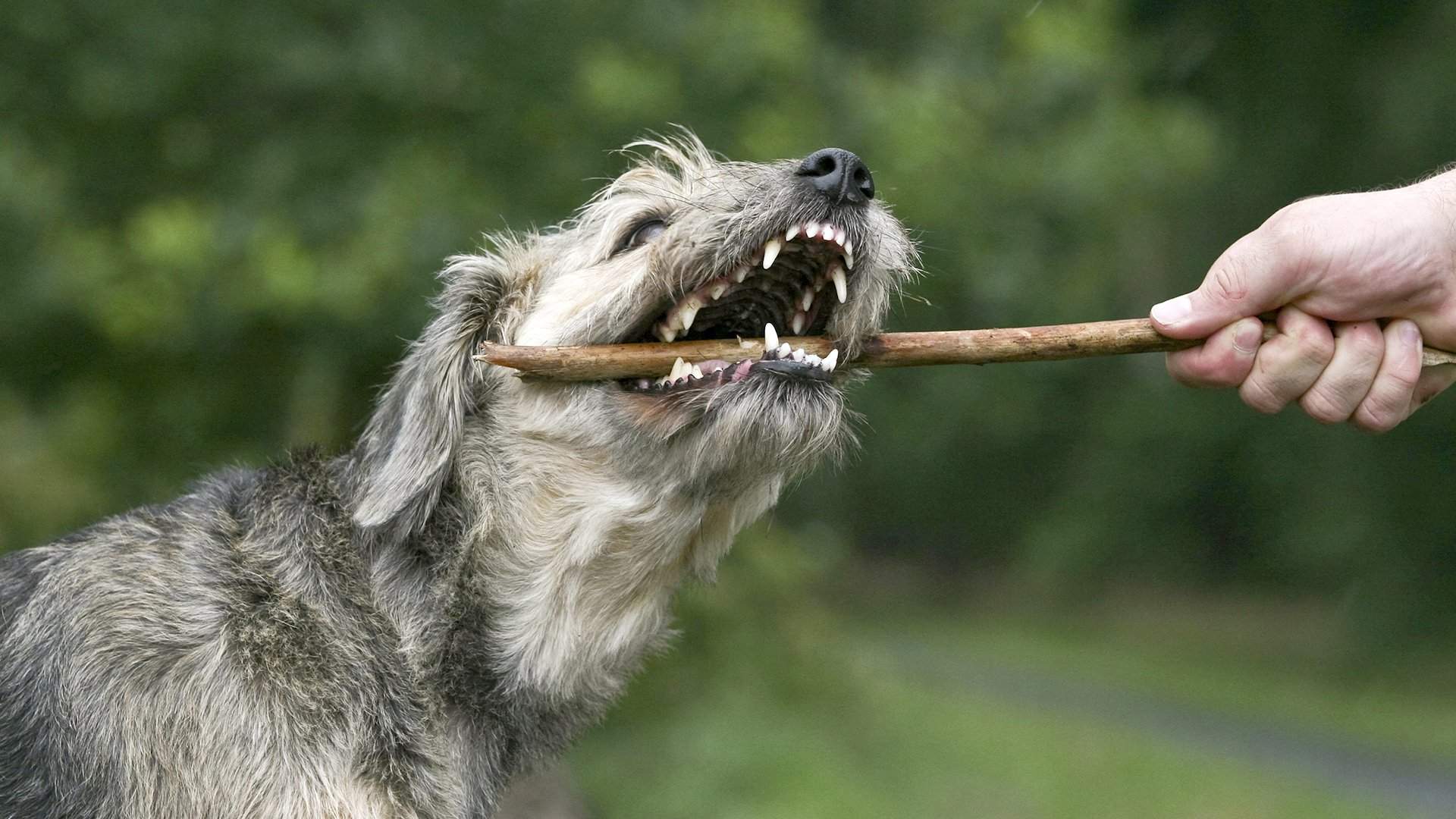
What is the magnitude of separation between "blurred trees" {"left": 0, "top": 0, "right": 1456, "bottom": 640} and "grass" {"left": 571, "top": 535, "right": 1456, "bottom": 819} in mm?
3256

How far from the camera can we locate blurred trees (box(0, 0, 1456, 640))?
337 inches

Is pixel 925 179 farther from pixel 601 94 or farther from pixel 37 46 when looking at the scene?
pixel 37 46

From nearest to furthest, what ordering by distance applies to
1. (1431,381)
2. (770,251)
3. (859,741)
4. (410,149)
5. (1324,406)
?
1. (770,251)
2. (1324,406)
3. (1431,381)
4. (410,149)
5. (859,741)

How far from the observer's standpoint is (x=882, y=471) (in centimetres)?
3528

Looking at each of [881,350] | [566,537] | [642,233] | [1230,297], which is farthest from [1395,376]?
[566,537]

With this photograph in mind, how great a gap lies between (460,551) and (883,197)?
5.62 metres

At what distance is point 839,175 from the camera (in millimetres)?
3779

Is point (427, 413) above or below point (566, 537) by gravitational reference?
above

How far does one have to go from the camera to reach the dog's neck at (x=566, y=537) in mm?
3773

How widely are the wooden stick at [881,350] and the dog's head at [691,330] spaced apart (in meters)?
0.05

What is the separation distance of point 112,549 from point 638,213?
1852mm

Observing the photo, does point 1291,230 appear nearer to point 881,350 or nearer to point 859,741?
point 881,350

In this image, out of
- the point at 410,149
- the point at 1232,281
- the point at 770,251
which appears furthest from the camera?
the point at 410,149

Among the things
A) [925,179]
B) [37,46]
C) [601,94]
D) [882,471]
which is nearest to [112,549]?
[601,94]
